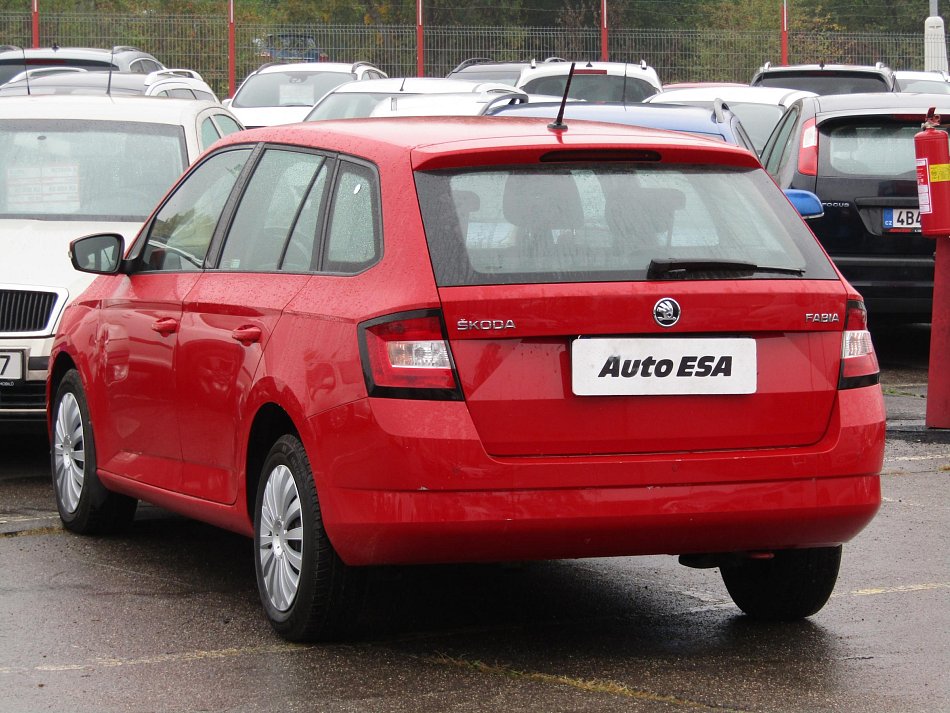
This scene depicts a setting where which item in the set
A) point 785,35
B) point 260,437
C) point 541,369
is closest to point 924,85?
point 785,35

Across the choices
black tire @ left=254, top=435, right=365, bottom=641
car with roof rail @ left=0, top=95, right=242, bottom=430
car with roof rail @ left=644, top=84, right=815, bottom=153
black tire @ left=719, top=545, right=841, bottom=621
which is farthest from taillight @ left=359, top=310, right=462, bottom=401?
car with roof rail @ left=644, top=84, right=815, bottom=153

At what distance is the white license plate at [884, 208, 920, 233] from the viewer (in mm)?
11664

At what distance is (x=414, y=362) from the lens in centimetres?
473

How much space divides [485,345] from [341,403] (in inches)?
17.4

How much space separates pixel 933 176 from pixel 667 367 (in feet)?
15.3

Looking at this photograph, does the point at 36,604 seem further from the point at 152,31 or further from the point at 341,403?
the point at 152,31

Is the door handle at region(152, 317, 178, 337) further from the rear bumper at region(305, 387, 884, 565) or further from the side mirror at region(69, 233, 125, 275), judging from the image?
the rear bumper at region(305, 387, 884, 565)

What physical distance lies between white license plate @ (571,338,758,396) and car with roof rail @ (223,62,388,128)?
16.2 metres

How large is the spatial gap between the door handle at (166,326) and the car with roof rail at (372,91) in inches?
428

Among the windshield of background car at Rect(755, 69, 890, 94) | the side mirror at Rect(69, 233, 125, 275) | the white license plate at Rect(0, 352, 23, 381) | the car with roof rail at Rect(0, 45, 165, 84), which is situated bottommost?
the white license plate at Rect(0, 352, 23, 381)

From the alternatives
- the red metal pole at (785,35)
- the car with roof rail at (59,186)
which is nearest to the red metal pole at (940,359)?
the car with roof rail at (59,186)

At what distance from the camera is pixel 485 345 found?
4723 millimetres

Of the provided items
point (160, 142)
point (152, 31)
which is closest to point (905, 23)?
point (152, 31)

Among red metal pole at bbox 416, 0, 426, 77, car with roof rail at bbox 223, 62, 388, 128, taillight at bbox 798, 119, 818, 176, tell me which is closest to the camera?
taillight at bbox 798, 119, 818, 176
